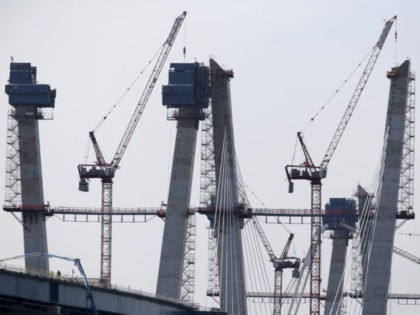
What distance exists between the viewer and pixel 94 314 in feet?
470

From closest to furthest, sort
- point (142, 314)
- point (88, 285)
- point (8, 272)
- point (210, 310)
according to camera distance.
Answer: point (8, 272) < point (88, 285) < point (142, 314) < point (210, 310)

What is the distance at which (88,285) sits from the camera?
5723 inches

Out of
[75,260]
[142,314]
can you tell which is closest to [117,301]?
[142,314]

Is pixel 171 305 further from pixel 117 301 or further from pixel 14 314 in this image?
pixel 14 314

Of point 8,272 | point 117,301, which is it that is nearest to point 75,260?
point 8,272

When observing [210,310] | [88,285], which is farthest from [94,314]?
[210,310]

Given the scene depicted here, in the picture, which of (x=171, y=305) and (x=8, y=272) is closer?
(x=8, y=272)

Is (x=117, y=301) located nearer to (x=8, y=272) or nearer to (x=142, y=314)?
(x=142, y=314)

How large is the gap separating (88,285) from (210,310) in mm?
26556

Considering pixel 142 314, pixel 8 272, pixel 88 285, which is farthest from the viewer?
pixel 142 314

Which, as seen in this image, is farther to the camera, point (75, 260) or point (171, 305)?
point (171, 305)

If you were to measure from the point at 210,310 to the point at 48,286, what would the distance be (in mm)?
30656

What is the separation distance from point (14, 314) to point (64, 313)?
31.2 ft

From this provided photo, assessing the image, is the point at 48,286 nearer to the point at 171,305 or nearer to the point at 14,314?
the point at 14,314
